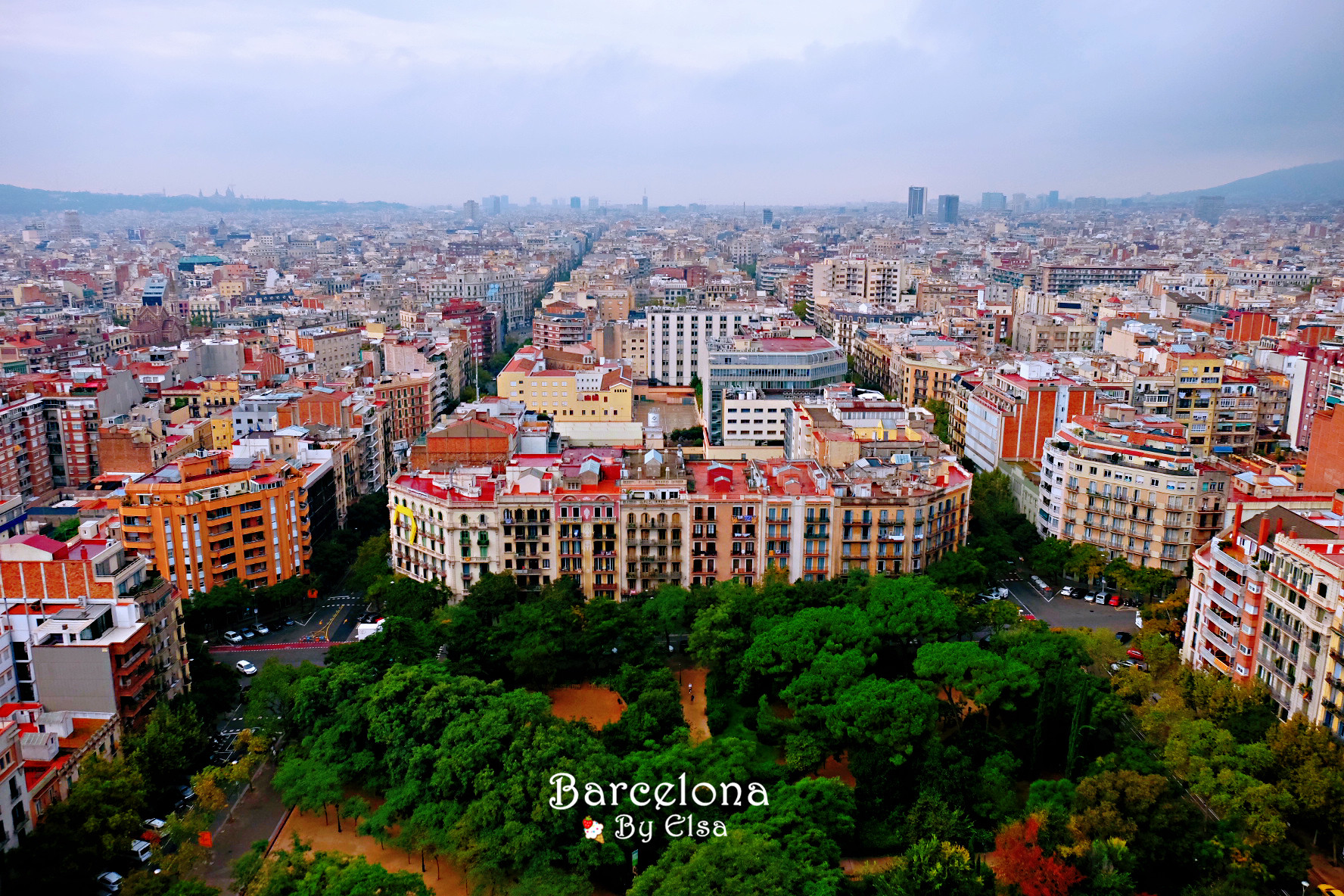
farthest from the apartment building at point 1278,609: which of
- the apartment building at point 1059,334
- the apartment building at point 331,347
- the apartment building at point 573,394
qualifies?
the apartment building at point 331,347

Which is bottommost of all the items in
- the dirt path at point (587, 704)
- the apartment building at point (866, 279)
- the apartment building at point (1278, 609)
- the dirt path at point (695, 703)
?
the dirt path at point (587, 704)

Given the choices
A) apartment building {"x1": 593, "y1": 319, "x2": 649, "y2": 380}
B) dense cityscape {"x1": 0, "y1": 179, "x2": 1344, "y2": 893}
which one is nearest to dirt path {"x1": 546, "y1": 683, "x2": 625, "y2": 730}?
dense cityscape {"x1": 0, "y1": 179, "x2": 1344, "y2": 893}

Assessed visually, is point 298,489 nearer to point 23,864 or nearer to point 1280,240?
point 23,864

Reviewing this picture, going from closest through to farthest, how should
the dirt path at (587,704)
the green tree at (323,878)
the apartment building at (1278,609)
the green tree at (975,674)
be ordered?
the green tree at (323,878), the apartment building at (1278,609), the green tree at (975,674), the dirt path at (587,704)

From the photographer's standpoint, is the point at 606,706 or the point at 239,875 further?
the point at 606,706

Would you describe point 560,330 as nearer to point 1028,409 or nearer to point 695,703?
point 1028,409

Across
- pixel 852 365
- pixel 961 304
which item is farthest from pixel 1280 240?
pixel 852 365

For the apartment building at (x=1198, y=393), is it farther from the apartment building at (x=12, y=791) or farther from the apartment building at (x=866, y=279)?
the apartment building at (x=866, y=279)
